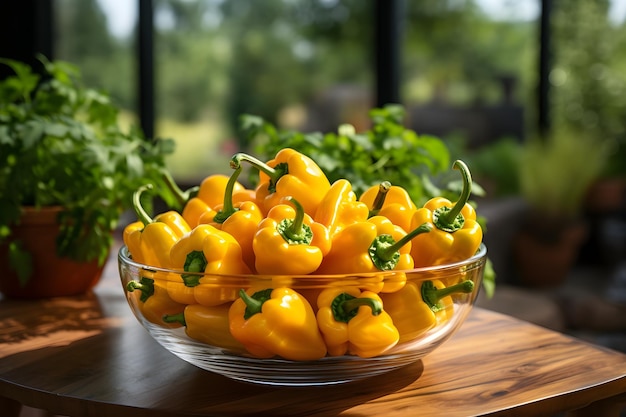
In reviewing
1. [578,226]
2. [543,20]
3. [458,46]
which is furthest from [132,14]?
[578,226]

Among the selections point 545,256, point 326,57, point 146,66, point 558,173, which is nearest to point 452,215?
point 545,256

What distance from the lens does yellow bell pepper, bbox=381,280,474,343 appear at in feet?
2.48

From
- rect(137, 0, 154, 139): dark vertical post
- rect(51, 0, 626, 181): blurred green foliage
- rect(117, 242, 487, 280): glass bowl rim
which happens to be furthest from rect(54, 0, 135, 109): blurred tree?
rect(117, 242, 487, 280): glass bowl rim

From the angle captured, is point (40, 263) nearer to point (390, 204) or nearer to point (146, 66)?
point (390, 204)

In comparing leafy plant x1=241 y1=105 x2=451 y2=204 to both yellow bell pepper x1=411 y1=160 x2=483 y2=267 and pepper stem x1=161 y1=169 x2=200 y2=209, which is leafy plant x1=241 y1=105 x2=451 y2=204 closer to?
pepper stem x1=161 y1=169 x2=200 y2=209

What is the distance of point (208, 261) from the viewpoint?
756mm

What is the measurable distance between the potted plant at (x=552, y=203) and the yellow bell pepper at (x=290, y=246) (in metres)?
3.20

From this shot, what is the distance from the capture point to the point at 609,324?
3439 mm

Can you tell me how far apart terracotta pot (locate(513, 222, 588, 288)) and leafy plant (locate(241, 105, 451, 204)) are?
9.07ft

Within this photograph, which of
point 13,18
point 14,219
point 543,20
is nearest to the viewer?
point 14,219

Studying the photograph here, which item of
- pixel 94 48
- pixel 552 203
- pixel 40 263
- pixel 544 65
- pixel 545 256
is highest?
pixel 94 48

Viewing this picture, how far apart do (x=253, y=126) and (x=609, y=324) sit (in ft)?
8.96

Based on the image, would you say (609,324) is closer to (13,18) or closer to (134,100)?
(134,100)

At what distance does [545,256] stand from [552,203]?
29 centimetres
